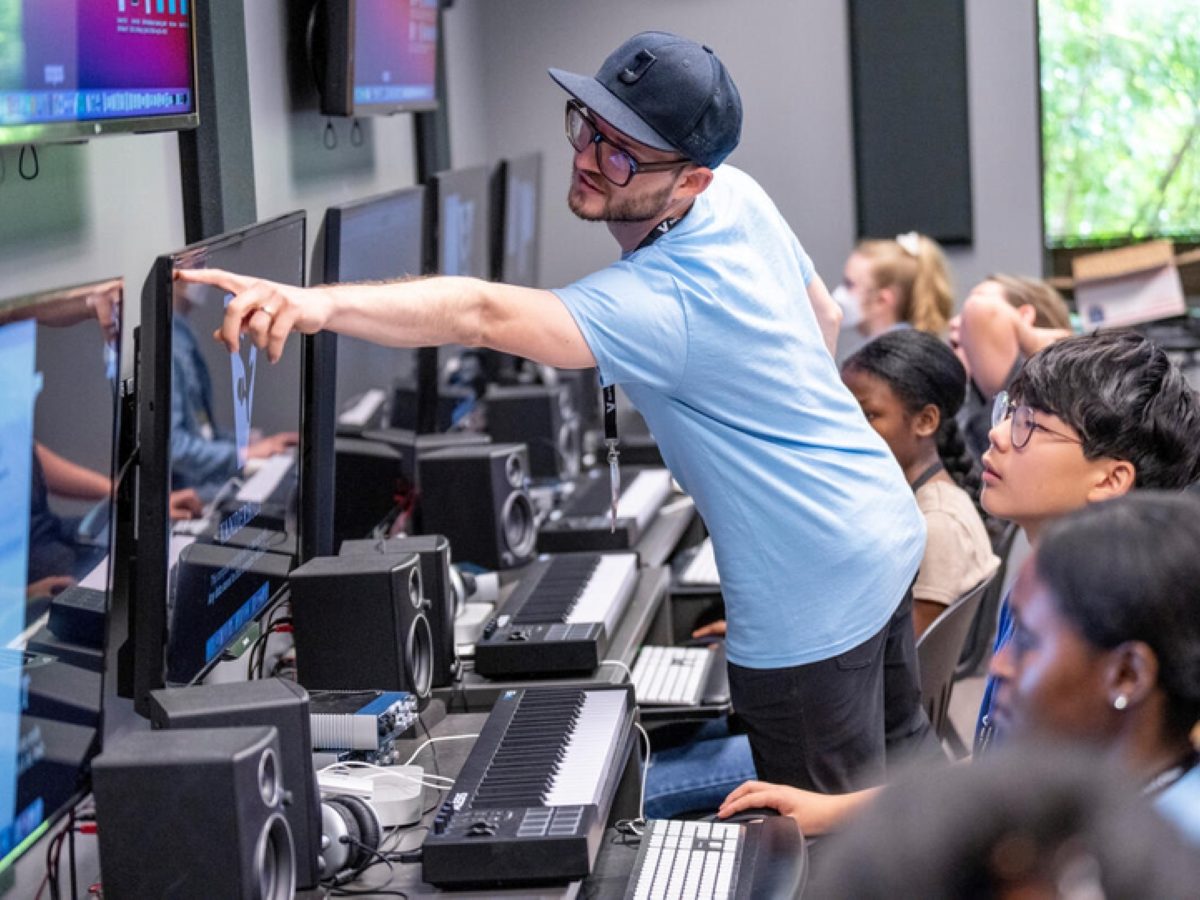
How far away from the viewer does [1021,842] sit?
2.33 ft

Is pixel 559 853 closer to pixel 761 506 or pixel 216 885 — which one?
pixel 216 885

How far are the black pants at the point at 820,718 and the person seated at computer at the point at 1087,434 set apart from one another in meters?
0.29

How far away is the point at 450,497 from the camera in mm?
3229

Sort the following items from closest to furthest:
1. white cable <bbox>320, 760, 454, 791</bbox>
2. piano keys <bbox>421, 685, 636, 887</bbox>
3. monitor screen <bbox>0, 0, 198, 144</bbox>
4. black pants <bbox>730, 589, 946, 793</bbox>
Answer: piano keys <bbox>421, 685, 636, 887</bbox>, monitor screen <bbox>0, 0, 198, 144</bbox>, white cable <bbox>320, 760, 454, 791</bbox>, black pants <bbox>730, 589, 946, 793</bbox>

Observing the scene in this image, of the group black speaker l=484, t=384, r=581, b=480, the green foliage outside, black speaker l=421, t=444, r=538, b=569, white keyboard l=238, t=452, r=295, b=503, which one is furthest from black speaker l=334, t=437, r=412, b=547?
the green foliage outside

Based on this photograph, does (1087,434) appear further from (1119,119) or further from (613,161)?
(1119,119)

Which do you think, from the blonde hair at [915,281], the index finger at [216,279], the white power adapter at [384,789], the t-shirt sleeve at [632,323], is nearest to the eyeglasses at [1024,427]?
the t-shirt sleeve at [632,323]

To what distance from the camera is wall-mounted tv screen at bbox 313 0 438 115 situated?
337 cm

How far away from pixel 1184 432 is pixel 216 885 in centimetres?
129

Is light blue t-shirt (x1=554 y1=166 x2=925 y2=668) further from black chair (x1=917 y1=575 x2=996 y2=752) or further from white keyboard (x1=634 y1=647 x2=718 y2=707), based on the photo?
white keyboard (x1=634 y1=647 x2=718 y2=707)

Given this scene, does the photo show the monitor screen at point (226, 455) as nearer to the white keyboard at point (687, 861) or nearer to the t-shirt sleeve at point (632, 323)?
the t-shirt sleeve at point (632, 323)

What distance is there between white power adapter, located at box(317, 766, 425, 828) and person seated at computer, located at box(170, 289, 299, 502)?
0.39 m

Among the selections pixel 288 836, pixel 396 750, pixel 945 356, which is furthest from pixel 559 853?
pixel 945 356

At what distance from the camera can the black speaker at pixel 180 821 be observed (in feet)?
4.95
